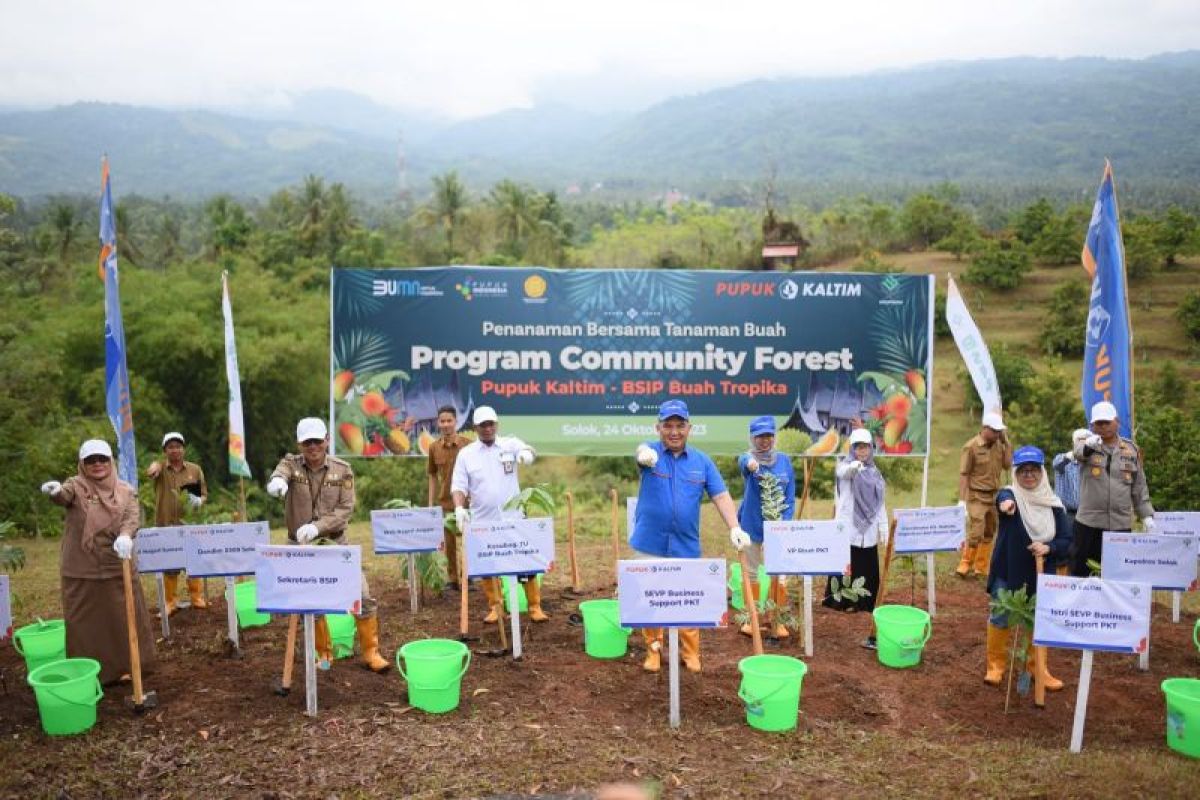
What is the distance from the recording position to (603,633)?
24.4 feet

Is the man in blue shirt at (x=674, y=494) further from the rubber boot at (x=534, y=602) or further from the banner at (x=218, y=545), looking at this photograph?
the banner at (x=218, y=545)

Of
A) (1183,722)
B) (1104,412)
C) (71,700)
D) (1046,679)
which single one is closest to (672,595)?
(1046,679)

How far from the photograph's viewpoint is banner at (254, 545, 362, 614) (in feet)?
19.6

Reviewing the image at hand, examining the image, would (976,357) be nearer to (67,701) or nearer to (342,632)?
(342,632)

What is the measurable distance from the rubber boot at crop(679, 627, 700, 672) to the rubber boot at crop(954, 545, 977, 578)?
4.32 metres

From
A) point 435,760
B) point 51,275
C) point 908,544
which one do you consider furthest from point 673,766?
point 51,275

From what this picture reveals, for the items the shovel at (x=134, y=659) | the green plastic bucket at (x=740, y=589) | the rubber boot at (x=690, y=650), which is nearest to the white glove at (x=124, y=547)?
the shovel at (x=134, y=659)

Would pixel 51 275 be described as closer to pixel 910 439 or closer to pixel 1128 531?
pixel 910 439

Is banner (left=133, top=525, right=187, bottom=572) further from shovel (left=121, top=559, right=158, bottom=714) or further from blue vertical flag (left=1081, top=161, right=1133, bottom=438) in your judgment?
blue vertical flag (left=1081, top=161, right=1133, bottom=438)

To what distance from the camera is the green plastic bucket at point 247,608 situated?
8.28 metres

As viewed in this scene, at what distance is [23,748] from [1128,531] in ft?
26.8

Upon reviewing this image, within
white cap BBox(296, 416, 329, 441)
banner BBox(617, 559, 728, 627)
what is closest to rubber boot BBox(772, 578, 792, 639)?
banner BBox(617, 559, 728, 627)

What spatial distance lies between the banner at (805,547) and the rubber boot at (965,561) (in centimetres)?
373

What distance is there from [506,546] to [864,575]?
135 inches
